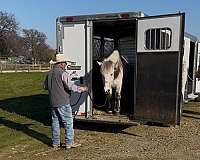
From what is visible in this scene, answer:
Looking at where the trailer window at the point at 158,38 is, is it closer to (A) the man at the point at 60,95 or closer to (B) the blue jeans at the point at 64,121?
(A) the man at the point at 60,95

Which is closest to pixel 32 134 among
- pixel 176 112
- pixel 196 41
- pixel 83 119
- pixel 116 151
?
pixel 83 119

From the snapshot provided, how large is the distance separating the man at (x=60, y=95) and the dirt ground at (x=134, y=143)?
0.34 meters

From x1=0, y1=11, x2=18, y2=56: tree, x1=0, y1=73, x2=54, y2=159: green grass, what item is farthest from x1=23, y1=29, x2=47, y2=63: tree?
x1=0, y1=73, x2=54, y2=159: green grass

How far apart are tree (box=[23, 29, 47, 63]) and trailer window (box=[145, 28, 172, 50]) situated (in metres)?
68.7

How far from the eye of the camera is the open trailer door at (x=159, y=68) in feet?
25.5

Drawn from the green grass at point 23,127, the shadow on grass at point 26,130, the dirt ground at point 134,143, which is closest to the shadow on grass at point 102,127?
the dirt ground at point 134,143

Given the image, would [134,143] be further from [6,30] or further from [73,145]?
[6,30]

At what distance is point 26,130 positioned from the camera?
30.5 ft

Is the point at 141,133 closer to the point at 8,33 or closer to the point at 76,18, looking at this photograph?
the point at 76,18

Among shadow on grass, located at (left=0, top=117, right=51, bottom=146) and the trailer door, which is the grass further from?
the trailer door

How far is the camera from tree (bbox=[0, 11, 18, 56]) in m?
71.2

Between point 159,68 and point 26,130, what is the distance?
384 centimetres

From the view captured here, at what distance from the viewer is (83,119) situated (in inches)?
355

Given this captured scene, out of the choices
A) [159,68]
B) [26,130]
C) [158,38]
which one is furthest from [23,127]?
[158,38]
